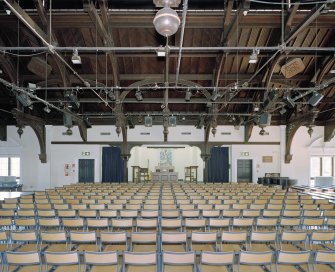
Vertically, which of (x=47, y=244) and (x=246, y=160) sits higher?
(x=246, y=160)

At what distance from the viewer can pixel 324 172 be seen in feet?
68.5

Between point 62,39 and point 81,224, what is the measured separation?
799 centimetres

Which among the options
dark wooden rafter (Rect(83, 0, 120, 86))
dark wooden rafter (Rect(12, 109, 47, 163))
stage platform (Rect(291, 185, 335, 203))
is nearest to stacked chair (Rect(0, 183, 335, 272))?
stage platform (Rect(291, 185, 335, 203))

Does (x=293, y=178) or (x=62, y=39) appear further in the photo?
(x=293, y=178)

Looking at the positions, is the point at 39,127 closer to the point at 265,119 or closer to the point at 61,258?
the point at 265,119

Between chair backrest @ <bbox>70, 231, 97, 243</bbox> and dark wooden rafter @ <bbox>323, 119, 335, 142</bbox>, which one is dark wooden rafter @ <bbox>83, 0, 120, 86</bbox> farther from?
dark wooden rafter @ <bbox>323, 119, 335, 142</bbox>

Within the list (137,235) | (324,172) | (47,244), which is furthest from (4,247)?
(324,172)

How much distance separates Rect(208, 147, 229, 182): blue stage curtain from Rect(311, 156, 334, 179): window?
6222 millimetres

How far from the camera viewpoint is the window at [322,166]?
2084cm

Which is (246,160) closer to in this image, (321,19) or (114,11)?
(321,19)

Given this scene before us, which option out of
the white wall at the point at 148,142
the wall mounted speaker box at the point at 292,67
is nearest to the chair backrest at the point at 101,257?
the wall mounted speaker box at the point at 292,67

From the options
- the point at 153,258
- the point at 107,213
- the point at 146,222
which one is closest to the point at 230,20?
the point at 146,222

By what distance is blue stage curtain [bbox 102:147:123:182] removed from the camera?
21812 mm

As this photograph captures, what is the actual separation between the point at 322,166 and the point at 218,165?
749cm
